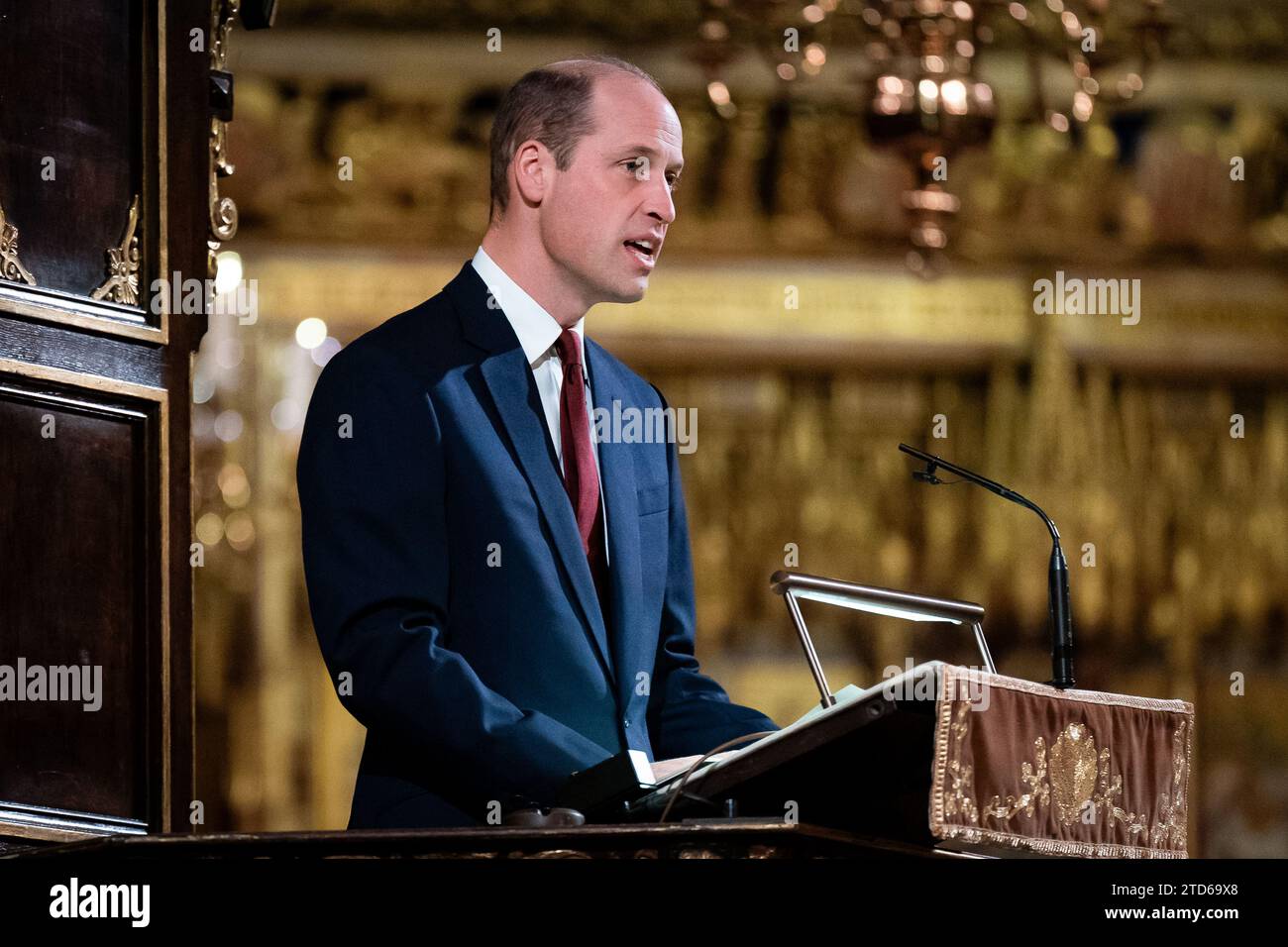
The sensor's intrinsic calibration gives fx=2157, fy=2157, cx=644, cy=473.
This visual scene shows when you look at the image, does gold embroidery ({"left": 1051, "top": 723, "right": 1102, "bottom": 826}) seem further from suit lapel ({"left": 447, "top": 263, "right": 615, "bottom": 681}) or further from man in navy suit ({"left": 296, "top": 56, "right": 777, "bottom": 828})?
suit lapel ({"left": 447, "top": 263, "right": 615, "bottom": 681})

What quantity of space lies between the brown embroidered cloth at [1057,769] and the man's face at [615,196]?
0.93 m

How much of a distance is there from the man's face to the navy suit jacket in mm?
153

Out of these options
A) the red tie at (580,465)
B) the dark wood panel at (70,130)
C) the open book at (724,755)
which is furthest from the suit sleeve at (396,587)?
the dark wood panel at (70,130)

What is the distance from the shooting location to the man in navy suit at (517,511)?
8.89ft

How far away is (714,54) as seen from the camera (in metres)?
6.31

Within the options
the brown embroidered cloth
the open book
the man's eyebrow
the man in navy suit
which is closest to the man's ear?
the man in navy suit

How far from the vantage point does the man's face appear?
10.0 feet

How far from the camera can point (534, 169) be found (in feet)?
10.3

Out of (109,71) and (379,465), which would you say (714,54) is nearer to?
(109,71)

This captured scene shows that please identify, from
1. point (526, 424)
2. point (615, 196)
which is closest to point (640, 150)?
point (615, 196)

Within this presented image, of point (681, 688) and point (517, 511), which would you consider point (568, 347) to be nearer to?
point (517, 511)

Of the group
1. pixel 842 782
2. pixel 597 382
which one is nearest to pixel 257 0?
pixel 597 382

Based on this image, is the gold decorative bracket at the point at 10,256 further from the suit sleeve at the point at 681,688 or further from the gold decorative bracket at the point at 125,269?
the suit sleeve at the point at 681,688

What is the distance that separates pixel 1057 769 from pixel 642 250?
1008 mm
